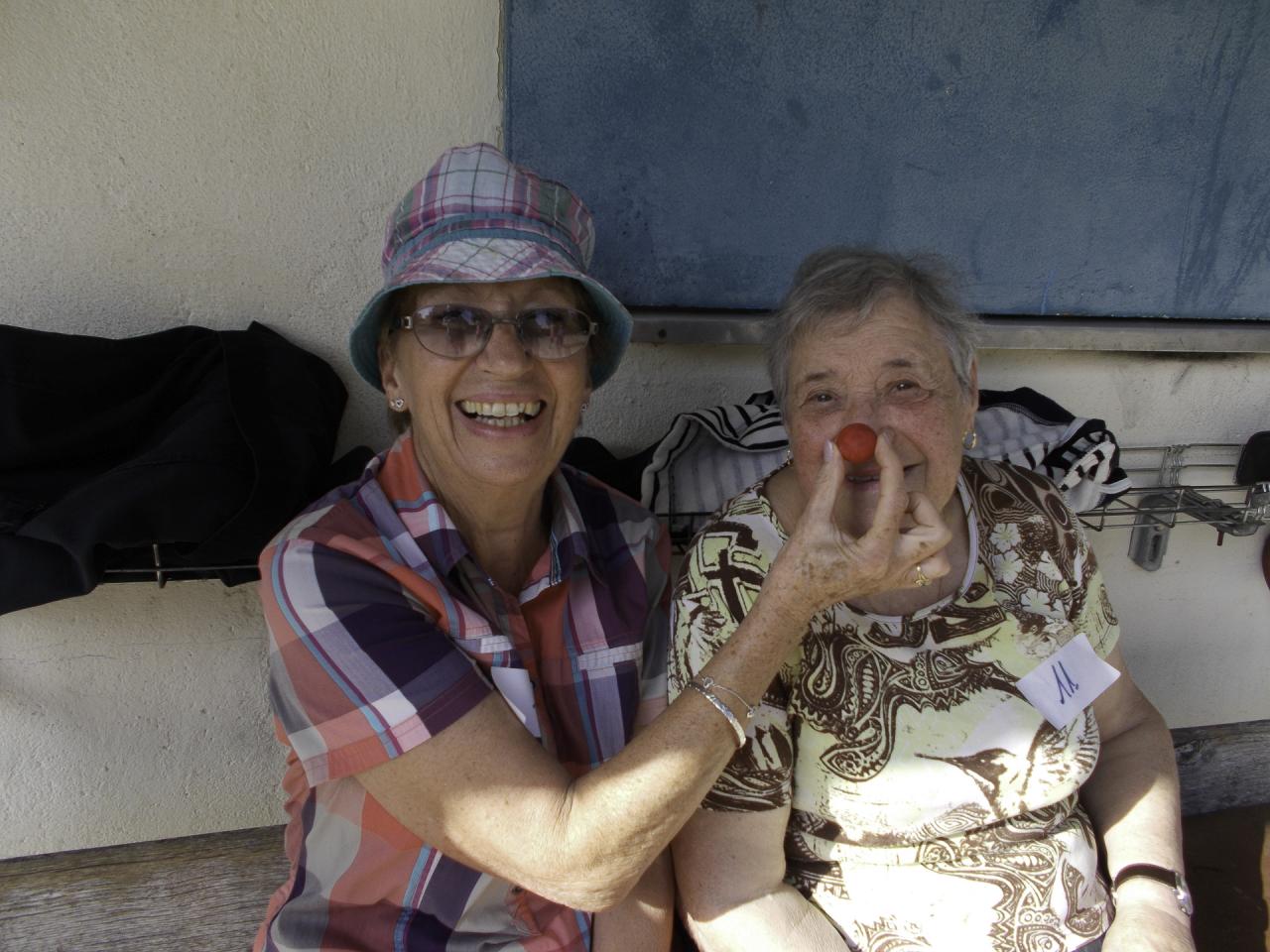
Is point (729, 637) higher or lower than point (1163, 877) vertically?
higher

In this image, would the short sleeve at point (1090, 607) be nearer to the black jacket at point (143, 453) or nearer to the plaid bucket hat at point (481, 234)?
the plaid bucket hat at point (481, 234)

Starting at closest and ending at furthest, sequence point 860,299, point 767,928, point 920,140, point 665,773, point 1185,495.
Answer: point 665,773
point 767,928
point 860,299
point 920,140
point 1185,495

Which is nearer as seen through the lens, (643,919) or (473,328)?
(473,328)

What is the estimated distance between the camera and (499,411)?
1498 millimetres

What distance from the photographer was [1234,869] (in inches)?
98.7

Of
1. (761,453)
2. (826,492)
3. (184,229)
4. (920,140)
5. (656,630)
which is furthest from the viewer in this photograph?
(920,140)

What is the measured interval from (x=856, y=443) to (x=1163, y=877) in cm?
103

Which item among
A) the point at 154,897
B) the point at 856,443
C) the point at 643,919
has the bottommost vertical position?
the point at 154,897

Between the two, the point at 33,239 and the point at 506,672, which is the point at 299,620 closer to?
the point at 506,672

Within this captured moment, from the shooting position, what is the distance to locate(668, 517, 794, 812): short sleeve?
4.89 feet

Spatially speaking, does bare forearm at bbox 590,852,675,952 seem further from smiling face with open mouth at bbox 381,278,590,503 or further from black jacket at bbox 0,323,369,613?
black jacket at bbox 0,323,369,613

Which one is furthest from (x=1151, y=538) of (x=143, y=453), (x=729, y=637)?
(x=143, y=453)

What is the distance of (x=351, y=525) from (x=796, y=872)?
103 centimetres

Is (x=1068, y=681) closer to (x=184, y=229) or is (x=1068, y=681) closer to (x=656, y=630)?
(x=656, y=630)
